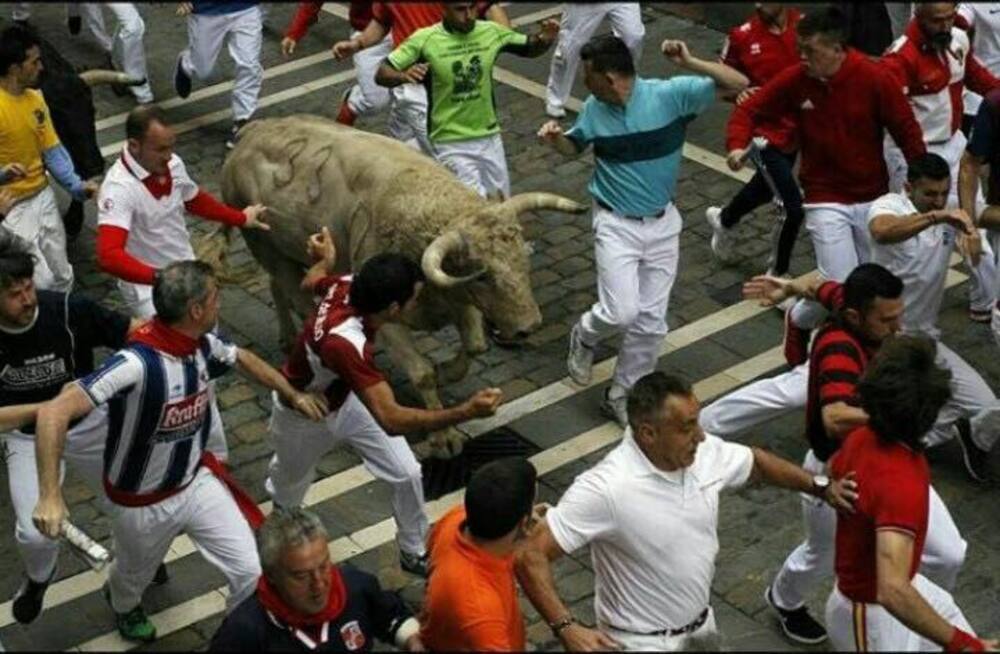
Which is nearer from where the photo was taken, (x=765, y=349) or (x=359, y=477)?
(x=359, y=477)

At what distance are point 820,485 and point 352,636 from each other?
7.06ft

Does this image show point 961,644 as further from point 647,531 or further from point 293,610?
point 293,610

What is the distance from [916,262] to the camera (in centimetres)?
1073

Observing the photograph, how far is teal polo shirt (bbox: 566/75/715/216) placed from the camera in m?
11.1

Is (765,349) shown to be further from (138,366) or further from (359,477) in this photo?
(138,366)

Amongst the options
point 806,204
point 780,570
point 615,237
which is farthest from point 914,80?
point 780,570

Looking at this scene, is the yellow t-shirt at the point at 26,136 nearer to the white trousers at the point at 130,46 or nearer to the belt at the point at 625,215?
the belt at the point at 625,215

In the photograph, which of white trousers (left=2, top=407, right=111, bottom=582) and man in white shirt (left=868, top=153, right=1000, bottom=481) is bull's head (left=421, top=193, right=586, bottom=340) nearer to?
man in white shirt (left=868, top=153, right=1000, bottom=481)

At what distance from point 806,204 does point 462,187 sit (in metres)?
2.13

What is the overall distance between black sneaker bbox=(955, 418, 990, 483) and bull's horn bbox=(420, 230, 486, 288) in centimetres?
291

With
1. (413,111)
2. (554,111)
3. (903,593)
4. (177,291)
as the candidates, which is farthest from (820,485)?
(554,111)

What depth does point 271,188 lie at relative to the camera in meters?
12.2

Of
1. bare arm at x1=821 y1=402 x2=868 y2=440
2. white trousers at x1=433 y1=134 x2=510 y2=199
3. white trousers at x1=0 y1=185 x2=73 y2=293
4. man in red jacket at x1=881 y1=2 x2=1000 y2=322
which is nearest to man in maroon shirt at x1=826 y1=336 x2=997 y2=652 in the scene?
bare arm at x1=821 y1=402 x2=868 y2=440

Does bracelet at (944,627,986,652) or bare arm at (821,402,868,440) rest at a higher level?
bracelet at (944,627,986,652)
